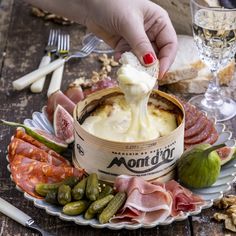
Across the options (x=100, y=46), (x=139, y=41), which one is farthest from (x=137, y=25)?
(x=100, y=46)

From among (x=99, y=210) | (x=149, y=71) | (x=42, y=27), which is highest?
(x=149, y=71)

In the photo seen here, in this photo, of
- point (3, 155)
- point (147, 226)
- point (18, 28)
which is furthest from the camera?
point (18, 28)

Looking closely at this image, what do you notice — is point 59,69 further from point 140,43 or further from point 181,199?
point 181,199

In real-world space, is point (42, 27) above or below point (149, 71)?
below

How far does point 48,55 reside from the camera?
242 centimetres

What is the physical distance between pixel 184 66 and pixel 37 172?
0.77 m

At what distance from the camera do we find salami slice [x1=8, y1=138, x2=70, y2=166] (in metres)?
1.76

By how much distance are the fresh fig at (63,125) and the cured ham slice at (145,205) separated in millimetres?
343

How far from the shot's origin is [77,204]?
5.13ft

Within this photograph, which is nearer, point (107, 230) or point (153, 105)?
point (107, 230)

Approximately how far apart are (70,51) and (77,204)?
1.00m

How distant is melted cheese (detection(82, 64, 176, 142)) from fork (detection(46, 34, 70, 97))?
44 centimetres

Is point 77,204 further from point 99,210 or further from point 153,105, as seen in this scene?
point 153,105

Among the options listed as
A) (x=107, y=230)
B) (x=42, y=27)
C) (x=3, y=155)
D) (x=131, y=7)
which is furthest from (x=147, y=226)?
(x=42, y=27)
